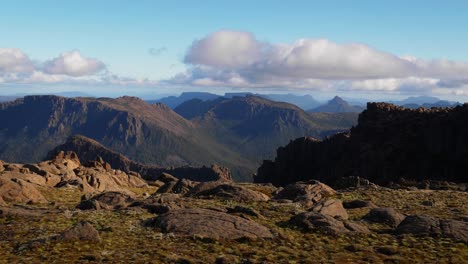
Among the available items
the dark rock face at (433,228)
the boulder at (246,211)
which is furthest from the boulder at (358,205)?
the boulder at (246,211)

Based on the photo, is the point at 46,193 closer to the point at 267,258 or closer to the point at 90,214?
the point at 90,214

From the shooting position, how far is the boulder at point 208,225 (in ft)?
98.9

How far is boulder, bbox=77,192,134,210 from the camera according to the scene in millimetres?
41844

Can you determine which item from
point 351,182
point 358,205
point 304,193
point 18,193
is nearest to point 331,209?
point 358,205

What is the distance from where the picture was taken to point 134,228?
32.5 metres

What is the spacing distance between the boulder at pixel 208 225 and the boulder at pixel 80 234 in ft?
16.4

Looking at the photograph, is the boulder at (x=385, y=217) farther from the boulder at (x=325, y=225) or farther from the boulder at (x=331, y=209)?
the boulder at (x=325, y=225)

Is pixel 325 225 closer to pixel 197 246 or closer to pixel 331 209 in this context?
pixel 331 209

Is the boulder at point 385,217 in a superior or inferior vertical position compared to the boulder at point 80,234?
inferior

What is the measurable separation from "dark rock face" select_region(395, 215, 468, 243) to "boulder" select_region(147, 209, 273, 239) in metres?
11.1

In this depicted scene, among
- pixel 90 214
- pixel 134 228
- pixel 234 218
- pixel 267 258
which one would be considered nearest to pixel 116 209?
pixel 90 214

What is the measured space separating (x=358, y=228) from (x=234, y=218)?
980 centimetres

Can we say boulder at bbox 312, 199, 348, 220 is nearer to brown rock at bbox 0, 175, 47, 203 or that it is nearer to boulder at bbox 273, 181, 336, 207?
boulder at bbox 273, 181, 336, 207

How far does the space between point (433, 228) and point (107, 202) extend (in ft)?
108
